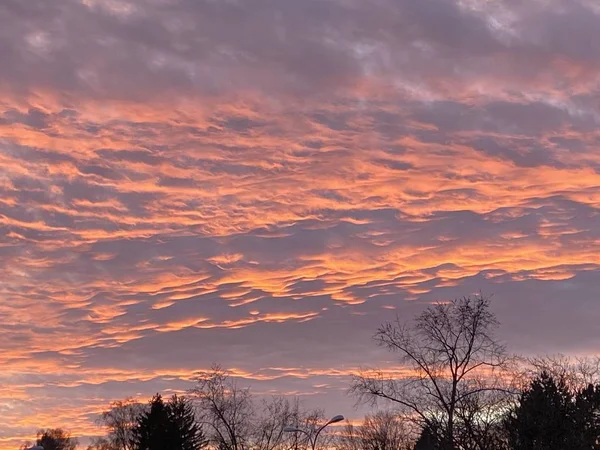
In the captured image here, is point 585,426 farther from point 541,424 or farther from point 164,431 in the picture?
point 164,431

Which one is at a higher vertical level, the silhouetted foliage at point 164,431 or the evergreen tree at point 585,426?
the silhouetted foliage at point 164,431

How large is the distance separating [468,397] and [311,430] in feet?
189

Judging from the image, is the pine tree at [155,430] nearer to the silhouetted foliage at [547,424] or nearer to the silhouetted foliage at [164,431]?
the silhouetted foliage at [164,431]

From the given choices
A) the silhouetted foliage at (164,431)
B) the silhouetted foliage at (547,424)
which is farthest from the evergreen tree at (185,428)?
the silhouetted foliage at (547,424)

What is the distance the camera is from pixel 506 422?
39.1 m

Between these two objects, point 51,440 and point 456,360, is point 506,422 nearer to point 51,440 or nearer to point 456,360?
point 456,360

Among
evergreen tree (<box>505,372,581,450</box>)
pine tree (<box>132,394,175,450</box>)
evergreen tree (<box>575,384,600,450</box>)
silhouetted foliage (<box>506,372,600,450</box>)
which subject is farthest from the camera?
pine tree (<box>132,394,175,450</box>)

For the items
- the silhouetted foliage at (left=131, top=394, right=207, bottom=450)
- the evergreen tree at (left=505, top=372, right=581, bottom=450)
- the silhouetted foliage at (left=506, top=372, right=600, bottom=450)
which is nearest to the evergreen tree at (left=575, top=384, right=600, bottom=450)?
Answer: the silhouetted foliage at (left=506, top=372, right=600, bottom=450)

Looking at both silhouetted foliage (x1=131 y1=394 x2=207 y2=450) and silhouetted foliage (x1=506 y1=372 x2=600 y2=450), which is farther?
silhouetted foliage (x1=131 y1=394 x2=207 y2=450)

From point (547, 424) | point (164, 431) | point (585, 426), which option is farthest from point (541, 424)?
point (164, 431)

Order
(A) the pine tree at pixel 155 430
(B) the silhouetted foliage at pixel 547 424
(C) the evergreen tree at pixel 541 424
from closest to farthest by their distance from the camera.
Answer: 1. (B) the silhouetted foliage at pixel 547 424
2. (C) the evergreen tree at pixel 541 424
3. (A) the pine tree at pixel 155 430

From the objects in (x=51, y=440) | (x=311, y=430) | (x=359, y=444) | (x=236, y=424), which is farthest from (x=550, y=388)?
(x=51, y=440)

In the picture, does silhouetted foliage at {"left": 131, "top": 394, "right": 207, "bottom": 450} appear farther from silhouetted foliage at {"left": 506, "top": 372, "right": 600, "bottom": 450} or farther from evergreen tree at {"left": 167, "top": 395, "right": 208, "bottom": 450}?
silhouetted foliage at {"left": 506, "top": 372, "right": 600, "bottom": 450}

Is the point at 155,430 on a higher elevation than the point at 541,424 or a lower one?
higher
